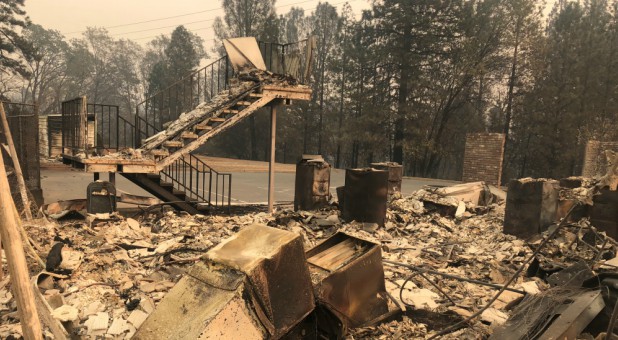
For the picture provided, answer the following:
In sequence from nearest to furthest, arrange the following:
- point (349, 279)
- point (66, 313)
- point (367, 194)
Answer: point (349, 279) → point (66, 313) → point (367, 194)

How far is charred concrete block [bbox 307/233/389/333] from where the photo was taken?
11.2ft

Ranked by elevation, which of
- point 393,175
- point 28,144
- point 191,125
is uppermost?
point 191,125

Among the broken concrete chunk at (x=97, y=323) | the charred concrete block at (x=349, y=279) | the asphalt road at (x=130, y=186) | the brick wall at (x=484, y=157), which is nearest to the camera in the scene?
the charred concrete block at (x=349, y=279)

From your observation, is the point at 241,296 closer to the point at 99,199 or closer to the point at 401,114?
the point at 99,199

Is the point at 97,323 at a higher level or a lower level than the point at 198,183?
lower

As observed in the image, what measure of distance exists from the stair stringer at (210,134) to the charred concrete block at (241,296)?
22.1ft

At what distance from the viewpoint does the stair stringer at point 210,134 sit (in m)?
9.26

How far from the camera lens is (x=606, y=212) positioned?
7.21m

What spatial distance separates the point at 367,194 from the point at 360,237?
4381 mm

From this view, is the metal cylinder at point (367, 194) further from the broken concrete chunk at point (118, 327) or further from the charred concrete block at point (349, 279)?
the broken concrete chunk at point (118, 327)

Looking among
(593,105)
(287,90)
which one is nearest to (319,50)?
(593,105)

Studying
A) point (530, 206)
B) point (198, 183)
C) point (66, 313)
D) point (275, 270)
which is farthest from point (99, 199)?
point (530, 206)

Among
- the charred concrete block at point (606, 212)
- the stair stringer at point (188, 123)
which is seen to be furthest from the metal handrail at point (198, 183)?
the charred concrete block at point (606, 212)

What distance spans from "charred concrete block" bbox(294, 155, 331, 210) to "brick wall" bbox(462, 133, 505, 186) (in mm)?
9211
